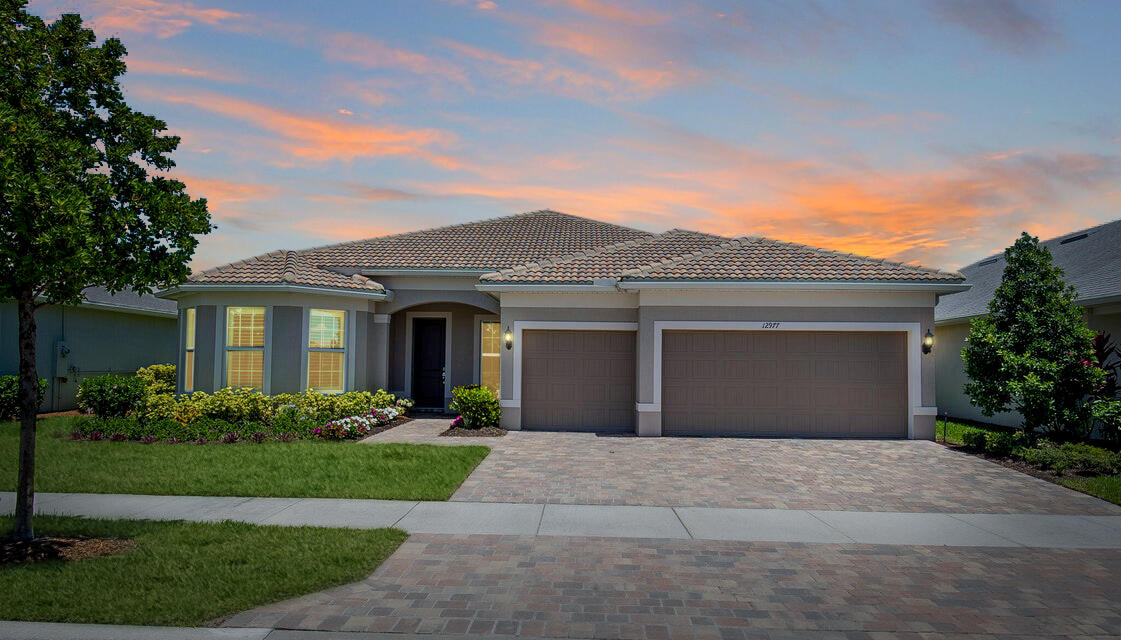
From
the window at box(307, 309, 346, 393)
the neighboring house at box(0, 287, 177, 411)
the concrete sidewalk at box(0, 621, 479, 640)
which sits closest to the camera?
the concrete sidewalk at box(0, 621, 479, 640)

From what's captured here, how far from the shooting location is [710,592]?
4.82 m

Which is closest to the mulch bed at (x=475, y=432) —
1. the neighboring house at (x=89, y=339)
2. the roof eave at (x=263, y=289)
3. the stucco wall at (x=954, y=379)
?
the roof eave at (x=263, y=289)

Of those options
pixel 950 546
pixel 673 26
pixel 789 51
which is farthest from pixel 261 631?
pixel 789 51

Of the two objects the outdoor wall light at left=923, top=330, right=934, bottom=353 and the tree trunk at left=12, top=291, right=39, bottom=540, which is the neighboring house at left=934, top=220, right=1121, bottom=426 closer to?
the outdoor wall light at left=923, top=330, right=934, bottom=353

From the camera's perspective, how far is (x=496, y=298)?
15.4 m

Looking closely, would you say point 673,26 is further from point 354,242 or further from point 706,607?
point 354,242

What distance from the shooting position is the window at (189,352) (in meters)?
14.2

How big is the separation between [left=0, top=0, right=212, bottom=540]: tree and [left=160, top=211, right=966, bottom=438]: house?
289 inches

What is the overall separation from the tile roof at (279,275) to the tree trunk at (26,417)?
24.7 ft

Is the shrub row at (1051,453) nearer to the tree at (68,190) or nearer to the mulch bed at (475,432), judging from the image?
the mulch bed at (475,432)

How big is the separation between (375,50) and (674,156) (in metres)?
6.96

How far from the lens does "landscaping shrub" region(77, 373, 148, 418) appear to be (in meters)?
14.3

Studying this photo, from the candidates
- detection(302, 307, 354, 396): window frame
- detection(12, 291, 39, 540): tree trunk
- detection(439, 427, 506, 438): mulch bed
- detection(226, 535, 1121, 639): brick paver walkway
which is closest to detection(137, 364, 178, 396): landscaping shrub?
detection(302, 307, 354, 396): window frame

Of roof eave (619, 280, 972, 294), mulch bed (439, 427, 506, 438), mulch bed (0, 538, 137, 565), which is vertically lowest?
mulch bed (0, 538, 137, 565)
